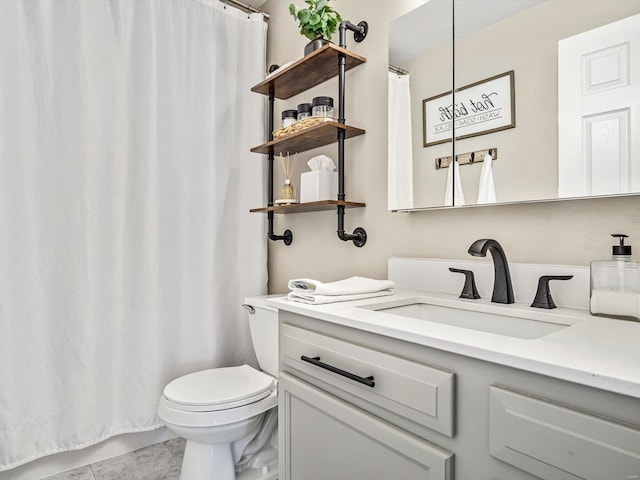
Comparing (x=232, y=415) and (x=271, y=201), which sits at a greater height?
(x=271, y=201)

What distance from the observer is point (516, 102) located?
1.14m

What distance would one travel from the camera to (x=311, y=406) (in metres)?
1.04

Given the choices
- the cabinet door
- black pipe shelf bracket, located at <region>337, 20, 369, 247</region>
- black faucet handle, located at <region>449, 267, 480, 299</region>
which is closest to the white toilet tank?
black pipe shelf bracket, located at <region>337, 20, 369, 247</region>

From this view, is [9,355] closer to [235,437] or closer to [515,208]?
[235,437]

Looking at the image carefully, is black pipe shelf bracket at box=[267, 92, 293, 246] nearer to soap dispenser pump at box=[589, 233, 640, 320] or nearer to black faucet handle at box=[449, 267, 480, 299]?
black faucet handle at box=[449, 267, 480, 299]

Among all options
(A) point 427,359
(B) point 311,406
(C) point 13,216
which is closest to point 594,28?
(A) point 427,359

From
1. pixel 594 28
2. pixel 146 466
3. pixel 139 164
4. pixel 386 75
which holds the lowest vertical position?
pixel 146 466

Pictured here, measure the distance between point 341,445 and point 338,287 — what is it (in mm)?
425

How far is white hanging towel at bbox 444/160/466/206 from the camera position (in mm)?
1278

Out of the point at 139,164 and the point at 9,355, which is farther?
the point at 139,164

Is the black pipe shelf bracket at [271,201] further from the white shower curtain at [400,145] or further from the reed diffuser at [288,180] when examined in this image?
→ the white shower curtain at [400,145]

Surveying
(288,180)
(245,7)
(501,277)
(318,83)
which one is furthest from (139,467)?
(245,7)

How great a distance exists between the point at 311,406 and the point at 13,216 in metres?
1.41

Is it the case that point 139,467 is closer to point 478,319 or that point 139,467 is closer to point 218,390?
point 218,390
